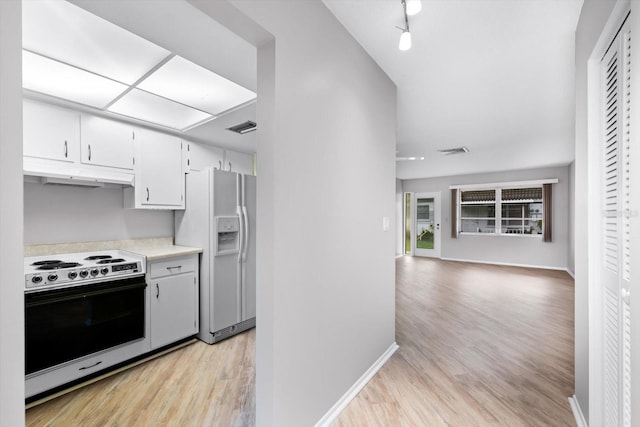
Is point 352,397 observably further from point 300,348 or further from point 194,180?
point 194,180

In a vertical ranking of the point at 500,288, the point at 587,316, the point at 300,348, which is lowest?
the point at 500,288

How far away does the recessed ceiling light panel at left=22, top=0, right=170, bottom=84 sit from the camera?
1475mm

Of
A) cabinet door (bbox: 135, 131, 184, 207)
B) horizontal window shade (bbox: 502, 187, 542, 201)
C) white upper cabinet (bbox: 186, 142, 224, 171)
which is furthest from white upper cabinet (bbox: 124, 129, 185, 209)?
horizontal window shade (bbox: 502, 187, 542, 201)

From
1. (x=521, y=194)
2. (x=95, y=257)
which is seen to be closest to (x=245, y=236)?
(x=95, y=257)

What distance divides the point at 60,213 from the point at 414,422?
11.2 feet

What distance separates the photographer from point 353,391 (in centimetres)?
207

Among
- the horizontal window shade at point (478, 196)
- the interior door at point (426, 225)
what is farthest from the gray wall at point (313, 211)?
the interior door at point (426, 225)

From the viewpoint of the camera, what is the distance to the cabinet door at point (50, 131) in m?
2.32

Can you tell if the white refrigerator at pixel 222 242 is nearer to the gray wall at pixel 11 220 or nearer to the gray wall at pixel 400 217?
the gray wall at pixel 11 220

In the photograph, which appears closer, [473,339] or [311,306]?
[311,306]

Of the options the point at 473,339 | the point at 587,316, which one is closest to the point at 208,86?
the point at 587,316

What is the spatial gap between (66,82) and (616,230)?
138 inches

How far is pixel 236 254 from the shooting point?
3281 mm

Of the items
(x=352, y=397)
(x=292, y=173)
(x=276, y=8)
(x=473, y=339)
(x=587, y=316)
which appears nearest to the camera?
(x=276, y=8)
